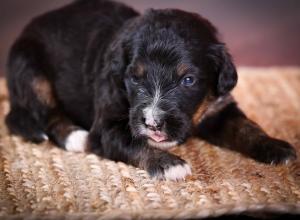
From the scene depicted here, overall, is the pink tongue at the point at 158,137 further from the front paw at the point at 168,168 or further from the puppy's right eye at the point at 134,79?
the puppy's right eye at the point at 134,79

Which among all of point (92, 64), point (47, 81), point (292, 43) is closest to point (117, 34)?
point (92, 64)

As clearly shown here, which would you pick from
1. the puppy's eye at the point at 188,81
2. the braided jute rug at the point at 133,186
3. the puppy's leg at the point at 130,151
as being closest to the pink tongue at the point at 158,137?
the puppy's leg at the point at 130,151

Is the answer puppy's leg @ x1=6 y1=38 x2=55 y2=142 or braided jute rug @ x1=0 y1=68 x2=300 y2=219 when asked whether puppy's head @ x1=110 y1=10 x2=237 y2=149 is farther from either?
puppy's leg @ x1=6 y1=38 x2=55 y2=142

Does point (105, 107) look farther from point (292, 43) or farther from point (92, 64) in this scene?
point (292, 43)

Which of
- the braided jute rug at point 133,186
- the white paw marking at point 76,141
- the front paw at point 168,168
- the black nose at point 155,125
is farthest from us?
the white paw marking at point 76,141

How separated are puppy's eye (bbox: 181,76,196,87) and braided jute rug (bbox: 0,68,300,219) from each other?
474mm

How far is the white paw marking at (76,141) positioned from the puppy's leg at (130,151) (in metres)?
0.08

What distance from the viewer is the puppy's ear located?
319cm

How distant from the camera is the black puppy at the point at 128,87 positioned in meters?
3.04

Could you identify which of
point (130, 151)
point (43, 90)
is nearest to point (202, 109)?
point (130, 151)

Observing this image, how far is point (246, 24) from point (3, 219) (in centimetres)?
274

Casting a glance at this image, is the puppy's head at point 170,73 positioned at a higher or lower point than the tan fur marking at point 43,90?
higher

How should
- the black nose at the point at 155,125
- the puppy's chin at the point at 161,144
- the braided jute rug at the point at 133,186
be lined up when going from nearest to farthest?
1. the braided jute rug at the point at 133,186
2. the black nose at the point at 155,125
3. the puppy's chin at the point at 161,144

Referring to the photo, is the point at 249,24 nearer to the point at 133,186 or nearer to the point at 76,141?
the point at 76,141
